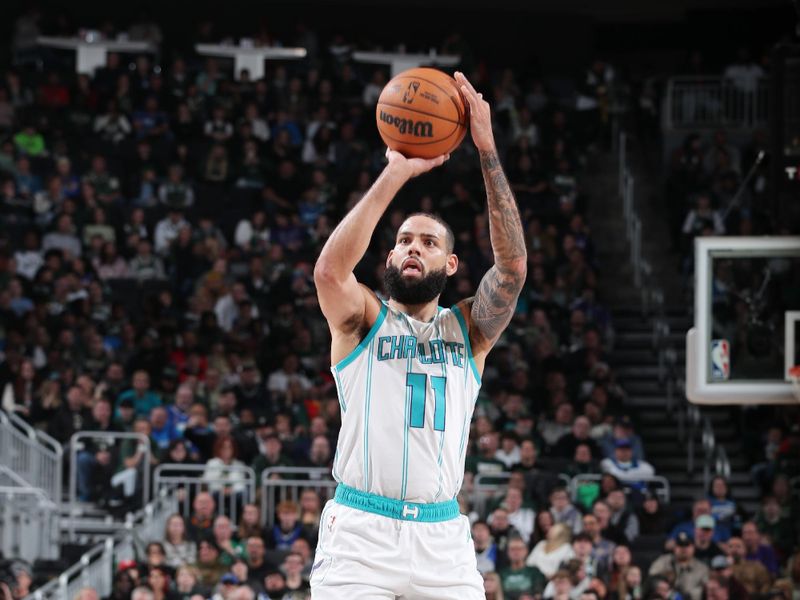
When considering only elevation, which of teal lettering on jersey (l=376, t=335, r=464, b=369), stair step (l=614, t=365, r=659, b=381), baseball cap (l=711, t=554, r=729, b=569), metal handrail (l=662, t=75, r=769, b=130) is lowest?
baseball cap (l=711, t=554, r=729, b=569)

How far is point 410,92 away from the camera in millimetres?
5965

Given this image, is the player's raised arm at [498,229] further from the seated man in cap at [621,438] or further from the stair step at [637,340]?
the stair step at [637,340]

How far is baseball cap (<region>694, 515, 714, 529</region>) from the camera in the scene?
1376 cm

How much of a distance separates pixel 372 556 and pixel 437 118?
5.60 ft

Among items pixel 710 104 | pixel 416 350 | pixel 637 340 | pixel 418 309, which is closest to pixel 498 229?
pixel 418 309

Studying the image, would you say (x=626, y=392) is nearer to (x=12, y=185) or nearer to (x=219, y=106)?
(x=219, y=106)

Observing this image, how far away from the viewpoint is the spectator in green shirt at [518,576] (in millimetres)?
12891

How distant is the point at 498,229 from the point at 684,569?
7986mm

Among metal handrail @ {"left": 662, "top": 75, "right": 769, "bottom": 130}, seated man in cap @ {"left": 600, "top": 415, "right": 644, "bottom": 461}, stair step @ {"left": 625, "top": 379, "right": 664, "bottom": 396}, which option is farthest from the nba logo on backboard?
metal handrail @ {"left": 662, "top": 75, "right": 769, "bottom": 130}

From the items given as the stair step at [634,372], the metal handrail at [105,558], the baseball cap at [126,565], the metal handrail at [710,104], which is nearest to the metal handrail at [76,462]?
the metal handrail at [105,558]

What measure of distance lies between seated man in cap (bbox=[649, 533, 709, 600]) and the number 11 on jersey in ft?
25.5

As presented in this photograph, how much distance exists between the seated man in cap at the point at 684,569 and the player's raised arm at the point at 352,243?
8036mm

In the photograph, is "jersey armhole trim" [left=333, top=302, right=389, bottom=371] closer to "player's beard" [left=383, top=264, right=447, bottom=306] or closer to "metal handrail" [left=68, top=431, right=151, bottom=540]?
"player's beard" [left=383, top=264, right=447, bottom=306]

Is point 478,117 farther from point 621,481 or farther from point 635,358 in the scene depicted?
point 635,358
